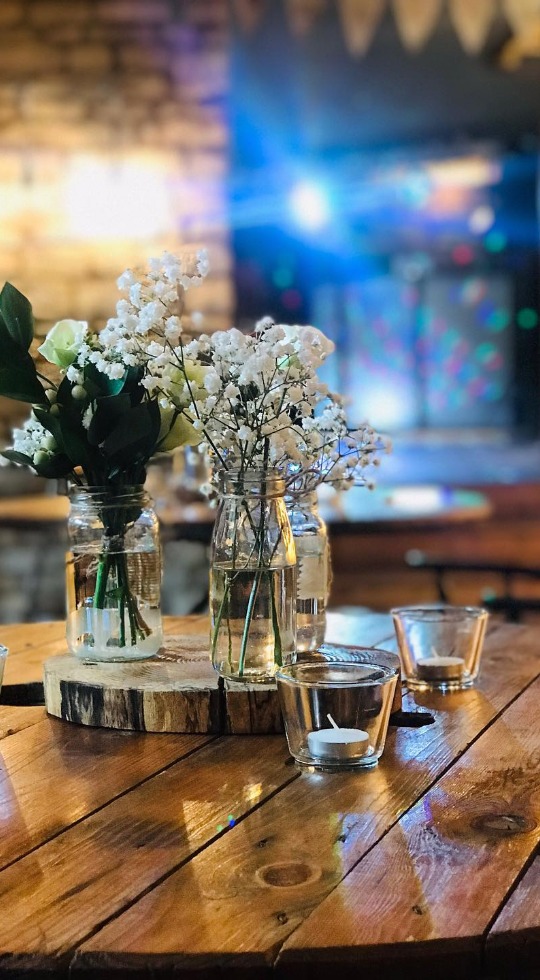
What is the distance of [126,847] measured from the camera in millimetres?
938

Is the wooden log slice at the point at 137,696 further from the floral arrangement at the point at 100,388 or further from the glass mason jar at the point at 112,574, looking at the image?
the floral arrangement at the point at 100,388

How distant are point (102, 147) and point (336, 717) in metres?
3.90

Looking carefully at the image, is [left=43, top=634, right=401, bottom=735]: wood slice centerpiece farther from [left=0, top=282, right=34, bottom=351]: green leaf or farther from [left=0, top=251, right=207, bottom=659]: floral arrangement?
[left=0, top=282, right=34, bottom=351]: green leaf

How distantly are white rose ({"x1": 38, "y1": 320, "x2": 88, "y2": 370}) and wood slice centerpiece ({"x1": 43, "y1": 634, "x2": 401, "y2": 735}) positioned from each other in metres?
0.38

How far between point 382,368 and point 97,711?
4635mm

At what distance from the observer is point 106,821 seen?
1004 millimetres

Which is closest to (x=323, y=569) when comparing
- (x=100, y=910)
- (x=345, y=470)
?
(x=345, y=470)

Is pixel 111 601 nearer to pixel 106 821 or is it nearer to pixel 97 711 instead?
pixel 97 711

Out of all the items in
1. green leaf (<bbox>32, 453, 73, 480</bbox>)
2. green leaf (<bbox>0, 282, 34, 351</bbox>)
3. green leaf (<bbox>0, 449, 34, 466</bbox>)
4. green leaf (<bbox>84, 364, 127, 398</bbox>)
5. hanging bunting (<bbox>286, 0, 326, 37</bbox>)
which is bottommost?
green leaf (<bbox>32, 453, 73, 480</bbox>)

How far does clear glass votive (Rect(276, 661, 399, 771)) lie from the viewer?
3.63 feet

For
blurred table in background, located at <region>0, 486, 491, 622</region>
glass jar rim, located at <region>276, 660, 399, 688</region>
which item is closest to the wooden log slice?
glass jar rim, located at <region>276, 660, 399, 688</region>

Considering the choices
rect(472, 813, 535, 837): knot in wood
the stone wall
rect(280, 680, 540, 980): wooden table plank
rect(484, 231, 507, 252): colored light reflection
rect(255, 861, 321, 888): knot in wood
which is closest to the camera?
rect(280, 680, 540, 980): wooden table plank

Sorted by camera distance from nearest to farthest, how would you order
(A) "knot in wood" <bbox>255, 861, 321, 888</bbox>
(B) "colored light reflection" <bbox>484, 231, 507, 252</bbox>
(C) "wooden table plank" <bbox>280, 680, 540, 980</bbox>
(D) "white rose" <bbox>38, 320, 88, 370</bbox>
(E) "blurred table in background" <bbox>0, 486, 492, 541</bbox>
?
(C) "wooden table plank" <bbox>280, 680, 540, 980</bbox> < (A) "knot in wood" <bbox>255, 861, 321, 888</bbox> < (D) "white rose" <bbox>38, 320, 88, 370</bbox> < (E) "blurred table in background" <bbox>0, 486, 492, 541</bbox> < (B) "colored light reflection" <bbox>484, 231, 507, 252</bbox>

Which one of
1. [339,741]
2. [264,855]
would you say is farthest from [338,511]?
[264,855]
